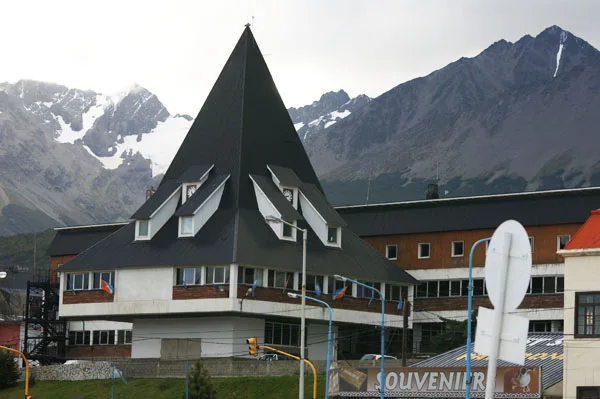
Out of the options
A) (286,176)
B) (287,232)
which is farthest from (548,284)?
(286,176)

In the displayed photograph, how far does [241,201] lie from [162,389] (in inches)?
780

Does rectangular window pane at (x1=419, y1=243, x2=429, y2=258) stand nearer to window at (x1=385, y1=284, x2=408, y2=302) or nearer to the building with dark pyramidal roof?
the building with dark pyramidal roof

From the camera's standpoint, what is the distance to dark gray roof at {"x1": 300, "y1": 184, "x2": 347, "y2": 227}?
9650 cm

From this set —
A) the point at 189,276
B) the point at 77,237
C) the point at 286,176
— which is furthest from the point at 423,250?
the point at 77,237

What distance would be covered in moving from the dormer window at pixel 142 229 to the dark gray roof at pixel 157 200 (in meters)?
0.73

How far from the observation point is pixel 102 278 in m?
94.5

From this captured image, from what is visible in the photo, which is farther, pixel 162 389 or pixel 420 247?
pixel 420 247

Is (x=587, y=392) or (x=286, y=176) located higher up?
(x=286, y=176)

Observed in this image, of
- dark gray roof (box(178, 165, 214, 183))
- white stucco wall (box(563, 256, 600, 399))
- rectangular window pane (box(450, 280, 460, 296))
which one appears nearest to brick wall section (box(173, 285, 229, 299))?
dark gray roof (box(178, 165, 214, 183))

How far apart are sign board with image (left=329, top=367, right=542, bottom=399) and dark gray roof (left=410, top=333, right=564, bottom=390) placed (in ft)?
3.27

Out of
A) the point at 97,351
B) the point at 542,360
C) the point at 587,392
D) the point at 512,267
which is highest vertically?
the point at 512,267

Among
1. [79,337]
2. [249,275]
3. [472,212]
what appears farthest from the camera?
[79,337]

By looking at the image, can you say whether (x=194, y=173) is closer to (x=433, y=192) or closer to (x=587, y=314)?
(x=433, y=192)

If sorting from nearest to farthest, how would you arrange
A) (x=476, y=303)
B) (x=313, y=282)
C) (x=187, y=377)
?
1. (x=187, y=377)
2. (x=313, y=282)
3. (x=476, y=303)
